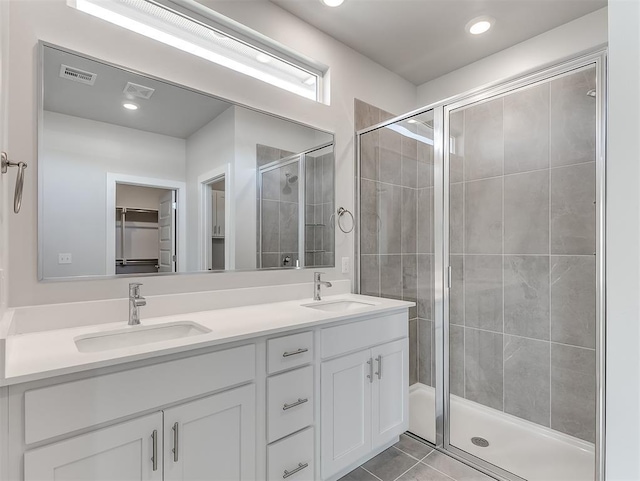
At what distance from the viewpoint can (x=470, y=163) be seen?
231 cm

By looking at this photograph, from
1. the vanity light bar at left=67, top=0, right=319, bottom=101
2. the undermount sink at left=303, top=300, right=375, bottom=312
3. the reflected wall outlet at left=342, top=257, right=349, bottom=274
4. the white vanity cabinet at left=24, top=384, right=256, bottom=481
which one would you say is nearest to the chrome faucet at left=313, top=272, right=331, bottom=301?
the undermount sink at left=303, top=300, right=375, bottom=312

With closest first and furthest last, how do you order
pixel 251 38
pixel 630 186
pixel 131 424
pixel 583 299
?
pixel 630 186 < pixel 131 424 < pixel 583 299 < pixel 251 38

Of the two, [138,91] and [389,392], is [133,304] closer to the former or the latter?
[138,91]

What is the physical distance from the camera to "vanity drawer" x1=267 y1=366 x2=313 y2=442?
4.67 ft

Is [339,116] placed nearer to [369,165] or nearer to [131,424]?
[369,165]

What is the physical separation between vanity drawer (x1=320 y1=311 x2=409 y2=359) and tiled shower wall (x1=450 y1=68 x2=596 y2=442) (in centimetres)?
48

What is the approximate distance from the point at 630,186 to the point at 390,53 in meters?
2.72

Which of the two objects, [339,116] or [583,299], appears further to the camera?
[339,116]

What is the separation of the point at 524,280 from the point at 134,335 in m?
2.25

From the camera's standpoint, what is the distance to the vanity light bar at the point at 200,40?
169cm

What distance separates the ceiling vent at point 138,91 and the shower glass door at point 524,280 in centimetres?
176

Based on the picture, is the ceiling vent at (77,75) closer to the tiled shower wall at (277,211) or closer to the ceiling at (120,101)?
the ceiling at (120,101)

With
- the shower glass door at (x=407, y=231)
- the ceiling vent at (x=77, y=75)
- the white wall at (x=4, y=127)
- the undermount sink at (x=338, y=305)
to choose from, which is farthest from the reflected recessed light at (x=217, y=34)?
the undermount sink at (x=338, y=305)

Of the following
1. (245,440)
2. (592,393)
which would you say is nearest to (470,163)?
(592,393)
